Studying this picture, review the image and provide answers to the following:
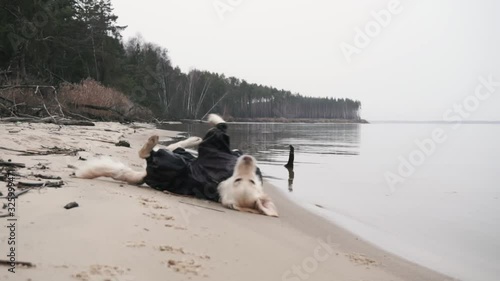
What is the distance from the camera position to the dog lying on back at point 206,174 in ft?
15.3

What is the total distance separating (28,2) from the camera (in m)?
21.7

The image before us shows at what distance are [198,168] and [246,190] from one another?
2.68 ft

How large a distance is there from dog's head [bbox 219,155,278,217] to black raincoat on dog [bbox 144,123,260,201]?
0.76 feet

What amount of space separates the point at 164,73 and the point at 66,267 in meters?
66.7

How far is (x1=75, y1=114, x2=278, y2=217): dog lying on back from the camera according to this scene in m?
4.65

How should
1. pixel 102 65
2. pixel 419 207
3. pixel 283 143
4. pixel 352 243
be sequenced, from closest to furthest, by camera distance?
pixel 352 243 < pixel 419 207 < pixel 283 143 < pixel 102 65

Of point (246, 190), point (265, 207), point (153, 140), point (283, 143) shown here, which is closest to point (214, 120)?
point (153, 140)

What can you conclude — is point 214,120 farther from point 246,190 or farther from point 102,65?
point 102,65

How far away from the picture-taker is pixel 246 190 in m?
4.66

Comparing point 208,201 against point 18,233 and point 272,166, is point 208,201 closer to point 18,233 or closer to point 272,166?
point 18,233

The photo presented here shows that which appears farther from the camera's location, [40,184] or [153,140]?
[153,140]

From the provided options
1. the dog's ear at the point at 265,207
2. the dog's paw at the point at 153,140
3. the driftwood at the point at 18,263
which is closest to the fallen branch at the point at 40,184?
the dog's paw at the point at 153,140

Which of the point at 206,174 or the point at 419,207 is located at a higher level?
the point at 206,174

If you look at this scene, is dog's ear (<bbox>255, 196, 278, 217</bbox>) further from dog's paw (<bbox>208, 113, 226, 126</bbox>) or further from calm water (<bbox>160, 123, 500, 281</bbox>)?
dog's paw (<bbox>208, 113, 226, 126</bbox>)
